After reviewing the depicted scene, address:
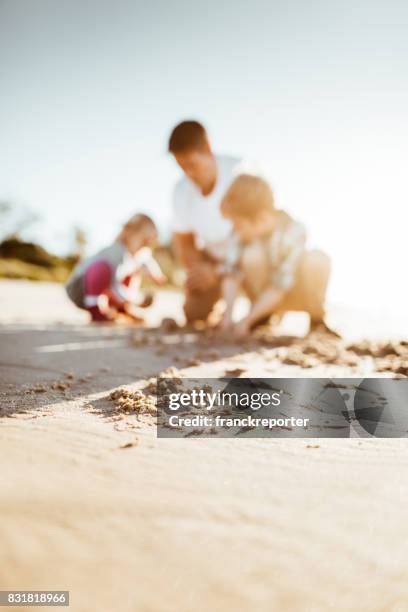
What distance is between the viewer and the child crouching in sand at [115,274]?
182 inches

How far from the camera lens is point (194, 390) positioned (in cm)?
180

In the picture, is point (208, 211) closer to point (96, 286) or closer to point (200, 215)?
point (200, 215)

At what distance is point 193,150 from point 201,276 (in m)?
1.16

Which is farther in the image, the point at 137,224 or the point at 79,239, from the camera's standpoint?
the point at 79,239

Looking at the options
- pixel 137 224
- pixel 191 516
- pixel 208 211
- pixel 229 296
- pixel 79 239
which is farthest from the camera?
pixel 79 239

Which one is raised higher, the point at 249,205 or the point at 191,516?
the point at 249,205

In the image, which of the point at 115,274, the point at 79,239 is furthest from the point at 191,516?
the point at 79,239

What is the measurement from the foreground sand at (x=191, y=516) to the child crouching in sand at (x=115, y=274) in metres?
3.10

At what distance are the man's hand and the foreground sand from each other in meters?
2.72

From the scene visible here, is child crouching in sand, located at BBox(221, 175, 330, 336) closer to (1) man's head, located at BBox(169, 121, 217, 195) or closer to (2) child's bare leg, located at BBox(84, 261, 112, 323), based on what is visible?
(1) man's head, located at BBox(169, 121, 217, 195)

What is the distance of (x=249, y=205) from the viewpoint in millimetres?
3518

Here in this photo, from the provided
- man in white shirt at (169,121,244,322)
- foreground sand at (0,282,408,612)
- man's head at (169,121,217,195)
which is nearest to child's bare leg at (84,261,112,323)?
man in white shirt at (169,121,244,322)

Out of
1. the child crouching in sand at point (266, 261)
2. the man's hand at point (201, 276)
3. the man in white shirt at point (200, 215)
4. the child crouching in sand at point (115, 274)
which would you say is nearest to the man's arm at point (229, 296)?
the child crouching in sand at point (266, 261)

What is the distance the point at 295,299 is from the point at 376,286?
6516 millimetres
